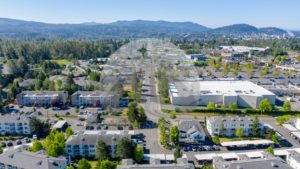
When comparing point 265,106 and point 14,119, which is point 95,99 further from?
point 265,106

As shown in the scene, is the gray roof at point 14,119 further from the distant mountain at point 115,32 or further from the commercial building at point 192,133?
the distant mountain at point 115,32

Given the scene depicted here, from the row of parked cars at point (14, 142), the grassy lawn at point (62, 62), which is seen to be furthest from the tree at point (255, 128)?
the grassy lawn at point (62, 62)

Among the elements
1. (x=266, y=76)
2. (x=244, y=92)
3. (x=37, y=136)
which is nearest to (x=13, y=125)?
(x=37, y=136)

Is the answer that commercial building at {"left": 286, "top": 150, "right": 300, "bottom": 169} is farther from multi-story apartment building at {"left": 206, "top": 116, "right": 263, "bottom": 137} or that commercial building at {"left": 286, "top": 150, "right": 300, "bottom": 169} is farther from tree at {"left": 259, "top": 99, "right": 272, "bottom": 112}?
tree at {"left": 259, "top": 99, "right": 272, "bottom": 112}

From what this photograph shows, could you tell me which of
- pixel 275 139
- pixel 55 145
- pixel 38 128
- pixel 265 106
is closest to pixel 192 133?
pixel 275 139

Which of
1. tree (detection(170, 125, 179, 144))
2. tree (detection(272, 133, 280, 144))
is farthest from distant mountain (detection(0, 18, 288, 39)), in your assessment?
tree (detection(170, 125, 179, 144))
